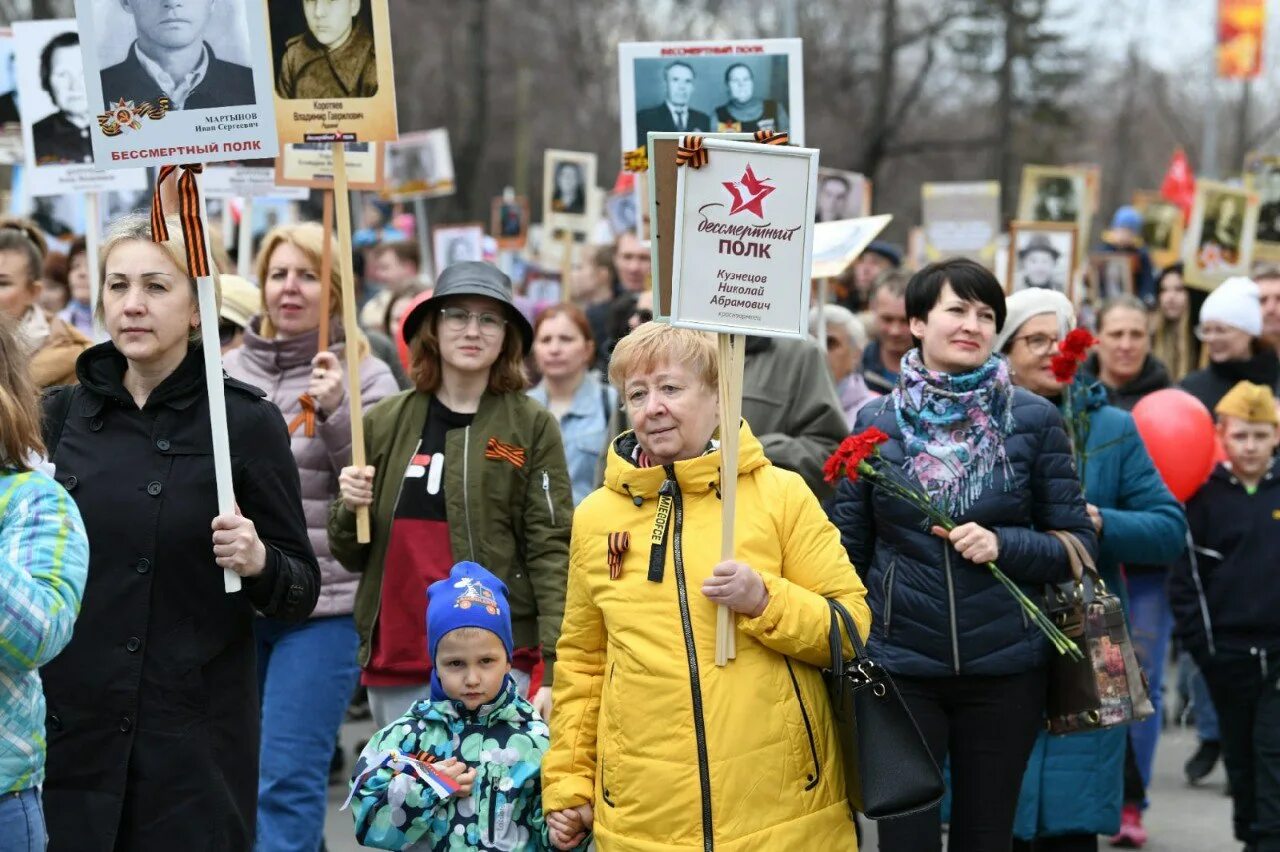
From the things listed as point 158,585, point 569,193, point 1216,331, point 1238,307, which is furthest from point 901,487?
point 569,193

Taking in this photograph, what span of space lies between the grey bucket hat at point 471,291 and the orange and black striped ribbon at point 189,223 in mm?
1556

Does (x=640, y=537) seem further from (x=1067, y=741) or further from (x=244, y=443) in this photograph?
(x=1067, y=741)

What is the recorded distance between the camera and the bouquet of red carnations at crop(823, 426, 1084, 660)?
5.17m

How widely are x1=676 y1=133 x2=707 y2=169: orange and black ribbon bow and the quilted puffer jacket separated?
1.45 meters

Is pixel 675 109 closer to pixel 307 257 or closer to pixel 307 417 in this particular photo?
pixel 307 257

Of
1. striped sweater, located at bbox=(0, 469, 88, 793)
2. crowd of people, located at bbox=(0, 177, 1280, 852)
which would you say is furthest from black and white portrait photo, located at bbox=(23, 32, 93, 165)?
striped sweater, located at bbox=(0, 469, 88, 793)

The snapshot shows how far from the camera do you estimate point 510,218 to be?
17781 millimetres

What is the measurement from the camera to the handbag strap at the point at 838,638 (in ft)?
13.7

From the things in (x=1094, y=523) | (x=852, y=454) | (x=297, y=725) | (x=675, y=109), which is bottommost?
(x=297, y=725)

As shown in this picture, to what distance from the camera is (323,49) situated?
5953mm

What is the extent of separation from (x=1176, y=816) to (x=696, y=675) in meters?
5.13

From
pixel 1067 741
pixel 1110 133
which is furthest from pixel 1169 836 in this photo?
pixel 1110 133

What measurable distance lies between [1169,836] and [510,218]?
Result: 36.4 ft

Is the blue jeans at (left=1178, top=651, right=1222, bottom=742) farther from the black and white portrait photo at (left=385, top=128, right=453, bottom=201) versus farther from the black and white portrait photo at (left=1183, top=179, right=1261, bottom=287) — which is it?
the black and white portrait photo at (left=385, top=128, right=453, bottom=201)
